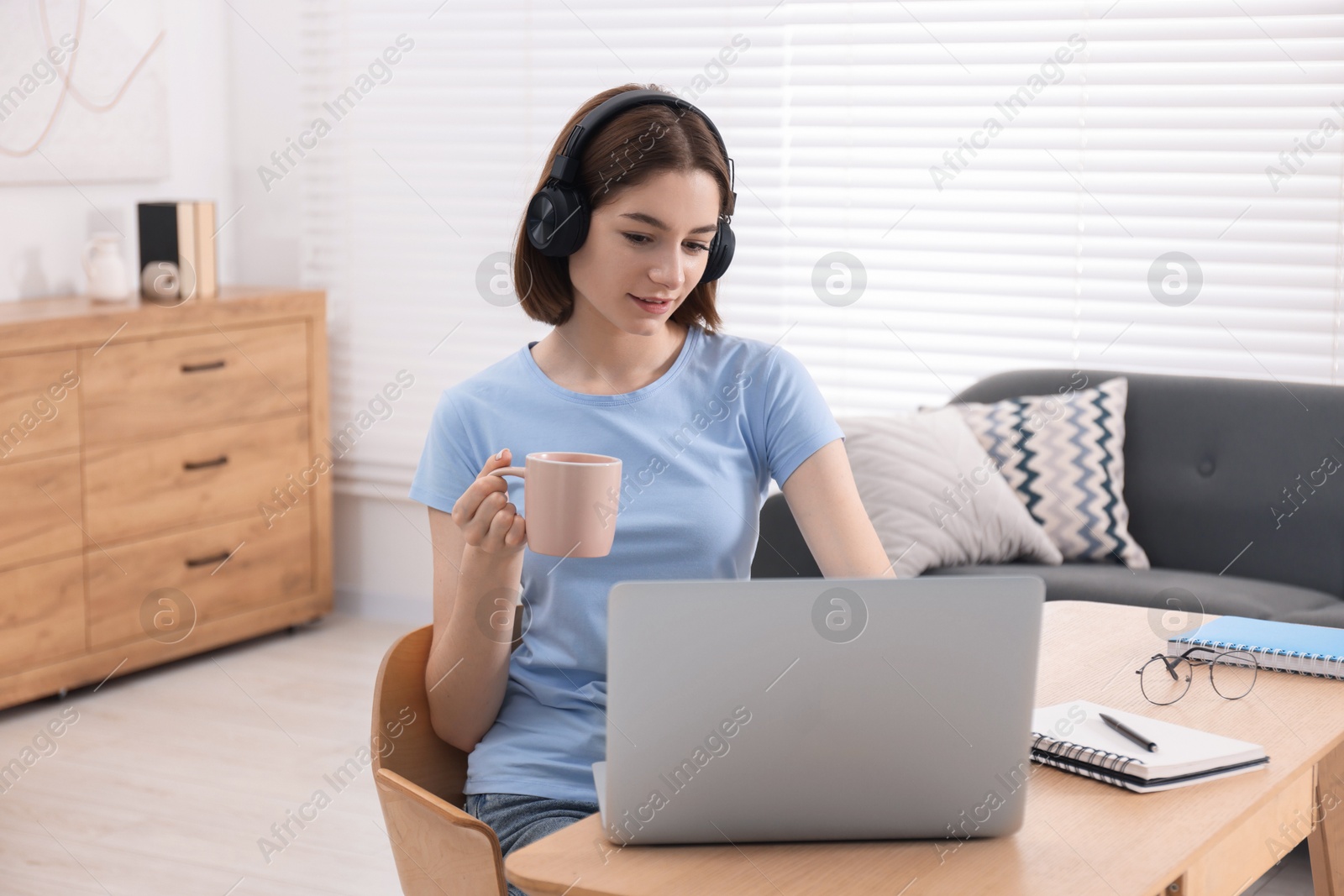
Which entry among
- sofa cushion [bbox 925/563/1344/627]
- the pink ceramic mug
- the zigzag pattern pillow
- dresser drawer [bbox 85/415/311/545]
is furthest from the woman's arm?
dresser drawer [bbox 85/415/311/545]

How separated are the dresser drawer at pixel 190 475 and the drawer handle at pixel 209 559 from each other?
11 cm

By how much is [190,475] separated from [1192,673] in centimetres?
293

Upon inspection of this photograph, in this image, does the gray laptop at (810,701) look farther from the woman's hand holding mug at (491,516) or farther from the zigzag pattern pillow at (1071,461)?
the zigzag pattern pillow at (1071,461)

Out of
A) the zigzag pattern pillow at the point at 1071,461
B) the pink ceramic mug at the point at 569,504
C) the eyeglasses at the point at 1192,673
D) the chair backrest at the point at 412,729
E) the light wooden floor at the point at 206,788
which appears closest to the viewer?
the pink ceramic mug at the point at 569,504

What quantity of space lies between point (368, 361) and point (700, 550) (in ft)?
9.71

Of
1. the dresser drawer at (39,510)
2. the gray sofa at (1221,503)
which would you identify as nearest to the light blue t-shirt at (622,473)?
the gray sofa at (1221,503)

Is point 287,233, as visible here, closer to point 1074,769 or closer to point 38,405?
point 38,405

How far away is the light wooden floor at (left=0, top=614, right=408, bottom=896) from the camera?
2.52m

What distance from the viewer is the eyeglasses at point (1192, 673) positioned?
1502mm

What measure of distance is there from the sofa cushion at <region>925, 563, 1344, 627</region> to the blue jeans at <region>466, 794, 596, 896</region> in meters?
1.62

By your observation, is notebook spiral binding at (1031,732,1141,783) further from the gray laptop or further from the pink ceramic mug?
the pink ceramic mug

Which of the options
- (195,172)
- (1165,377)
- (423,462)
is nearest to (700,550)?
(423,462)

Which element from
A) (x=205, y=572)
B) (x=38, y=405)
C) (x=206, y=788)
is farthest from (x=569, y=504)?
(x=205, y=572)

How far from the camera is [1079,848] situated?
1094 mm
